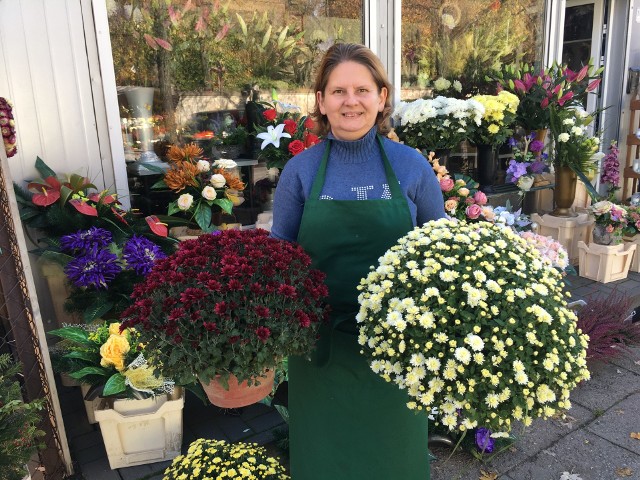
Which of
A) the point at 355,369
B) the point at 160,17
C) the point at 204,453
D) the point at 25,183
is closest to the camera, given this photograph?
the point at 355,369

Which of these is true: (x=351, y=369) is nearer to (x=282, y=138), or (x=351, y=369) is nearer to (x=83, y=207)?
(x=83, y=207)

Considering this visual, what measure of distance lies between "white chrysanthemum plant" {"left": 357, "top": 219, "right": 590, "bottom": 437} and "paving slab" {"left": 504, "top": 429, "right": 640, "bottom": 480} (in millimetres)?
1560

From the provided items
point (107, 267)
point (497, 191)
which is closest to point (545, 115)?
point (497, 191)

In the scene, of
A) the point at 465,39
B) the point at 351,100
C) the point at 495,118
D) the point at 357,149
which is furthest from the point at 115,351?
the point at 465,39

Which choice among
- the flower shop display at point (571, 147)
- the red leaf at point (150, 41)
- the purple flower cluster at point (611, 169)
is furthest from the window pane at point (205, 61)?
the purple flower cluster at point (611, 169)

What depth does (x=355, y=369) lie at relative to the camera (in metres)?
1.64

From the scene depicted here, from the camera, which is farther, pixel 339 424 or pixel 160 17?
pixel 160 17

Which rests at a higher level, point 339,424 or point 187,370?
point 187,370

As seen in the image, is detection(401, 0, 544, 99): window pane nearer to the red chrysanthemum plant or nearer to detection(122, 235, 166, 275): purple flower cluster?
detection(122, 235, 166, 275): purple flower cluster

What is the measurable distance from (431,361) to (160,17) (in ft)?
10.9

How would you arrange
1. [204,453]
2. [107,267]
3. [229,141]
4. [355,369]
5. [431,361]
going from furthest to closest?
1. [229,141]
2. [107,267]
3. [204,453]
4. [355,369]
5. [431,361]

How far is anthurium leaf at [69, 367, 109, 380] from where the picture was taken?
2.47m

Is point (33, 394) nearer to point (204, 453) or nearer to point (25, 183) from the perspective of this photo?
point (204, 453)

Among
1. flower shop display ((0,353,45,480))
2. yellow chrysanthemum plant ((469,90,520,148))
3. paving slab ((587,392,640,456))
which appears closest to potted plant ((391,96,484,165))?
yellow chrysanthemum plant ((469,90,520,148))
